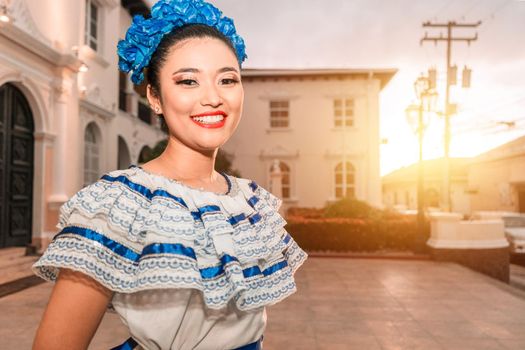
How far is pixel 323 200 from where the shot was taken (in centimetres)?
2080

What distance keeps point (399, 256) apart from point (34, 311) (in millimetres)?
8565

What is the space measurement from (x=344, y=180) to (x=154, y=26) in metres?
20.0

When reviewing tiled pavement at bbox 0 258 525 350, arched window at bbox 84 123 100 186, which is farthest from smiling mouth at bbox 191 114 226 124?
arched window at bbox 84 123 100 186

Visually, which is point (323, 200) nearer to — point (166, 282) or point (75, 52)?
point (75, 52)

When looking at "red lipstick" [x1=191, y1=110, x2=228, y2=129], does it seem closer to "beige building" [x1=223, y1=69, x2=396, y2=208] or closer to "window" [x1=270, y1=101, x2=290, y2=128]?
"beige building" [x1=223, y1=69, x2=396, y2=208]

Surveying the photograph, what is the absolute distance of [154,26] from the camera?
136 centimetres

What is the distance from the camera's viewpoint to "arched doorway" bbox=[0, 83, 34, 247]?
8.42 m

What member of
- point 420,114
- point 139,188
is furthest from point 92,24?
point 139,188

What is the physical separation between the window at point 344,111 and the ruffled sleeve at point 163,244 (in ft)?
66.3

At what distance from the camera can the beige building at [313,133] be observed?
20.7m

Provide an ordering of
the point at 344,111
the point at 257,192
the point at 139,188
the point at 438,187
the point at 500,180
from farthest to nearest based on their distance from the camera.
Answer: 1. the point at 438,187
2. the point at 500,180
3. the point at 344,111
4. the point at 257,192
5. the point at 139,188

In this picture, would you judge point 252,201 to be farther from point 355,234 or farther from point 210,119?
point 355,234

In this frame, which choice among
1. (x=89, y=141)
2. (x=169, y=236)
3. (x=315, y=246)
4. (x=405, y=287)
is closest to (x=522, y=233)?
(x=315, y=246)

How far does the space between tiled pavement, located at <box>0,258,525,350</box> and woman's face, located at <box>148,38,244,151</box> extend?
3.68 metres
